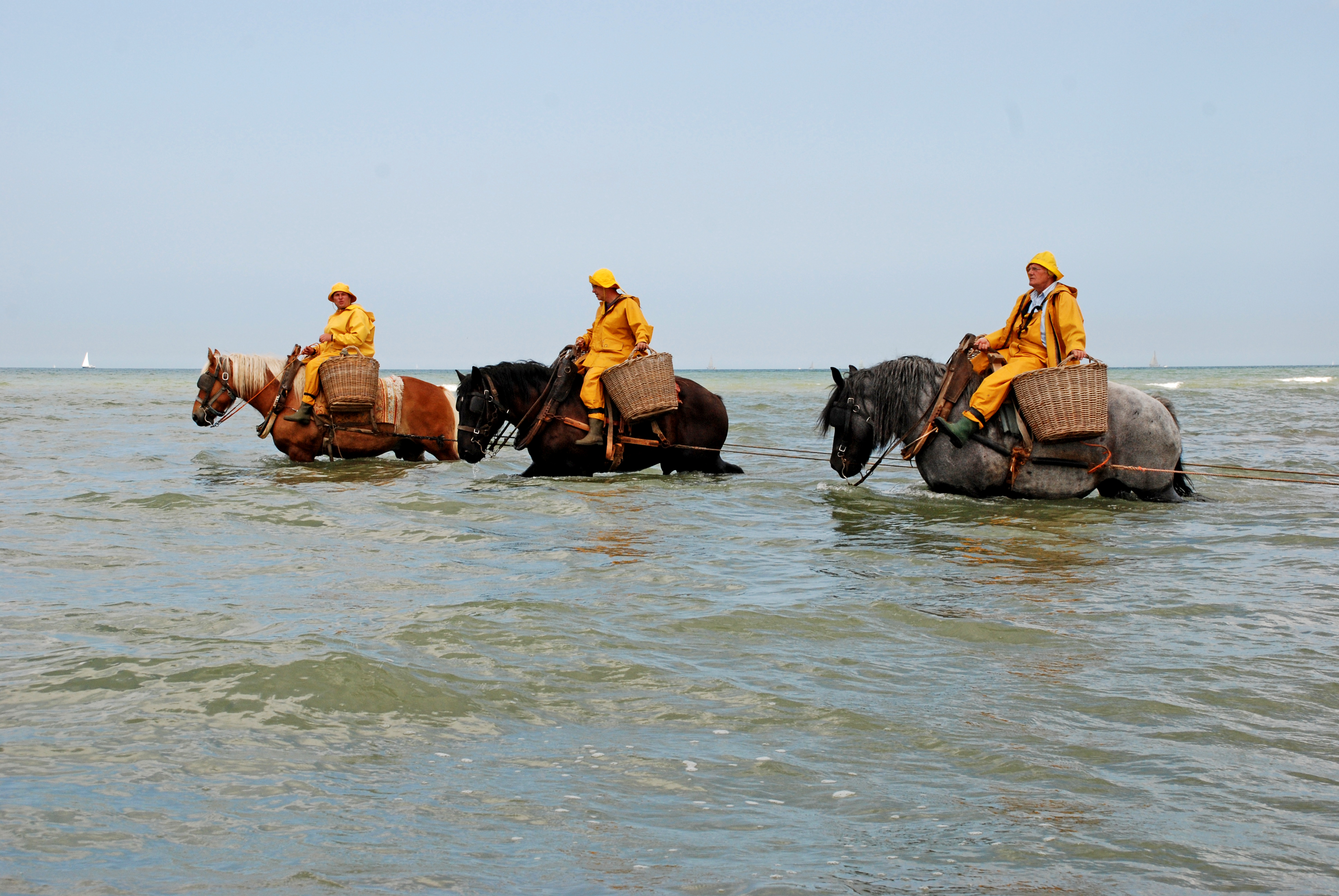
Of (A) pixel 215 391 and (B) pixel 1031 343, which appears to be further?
(A) pixel 215 391

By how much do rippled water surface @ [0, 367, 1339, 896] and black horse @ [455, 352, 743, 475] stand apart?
2.25 meters

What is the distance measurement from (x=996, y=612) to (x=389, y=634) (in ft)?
9.73

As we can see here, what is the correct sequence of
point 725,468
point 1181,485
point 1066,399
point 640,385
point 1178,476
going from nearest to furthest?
point 1066,399
point 1178,476
point 1181,485
point 640,385
point 725,468

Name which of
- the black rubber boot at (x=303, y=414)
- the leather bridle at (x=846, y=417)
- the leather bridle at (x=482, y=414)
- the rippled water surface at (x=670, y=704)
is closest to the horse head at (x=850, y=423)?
the leather bridle at (x=846, y=417)

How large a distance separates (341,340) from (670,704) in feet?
29.8

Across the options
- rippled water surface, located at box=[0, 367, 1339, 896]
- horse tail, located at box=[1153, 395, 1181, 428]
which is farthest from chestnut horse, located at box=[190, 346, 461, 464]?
horse tail, located at box=[1153, 395, 1181, 428]

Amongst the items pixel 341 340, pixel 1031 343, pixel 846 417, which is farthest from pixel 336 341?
pixel 1031 343

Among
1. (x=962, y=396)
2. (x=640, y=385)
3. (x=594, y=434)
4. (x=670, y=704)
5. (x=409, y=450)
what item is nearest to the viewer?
(x=670, y=704)

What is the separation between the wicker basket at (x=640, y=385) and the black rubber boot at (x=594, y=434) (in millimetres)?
246

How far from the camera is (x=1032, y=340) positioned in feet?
28.4

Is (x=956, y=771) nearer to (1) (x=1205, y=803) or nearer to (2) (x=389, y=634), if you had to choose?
(1) (x=1205, y=803)

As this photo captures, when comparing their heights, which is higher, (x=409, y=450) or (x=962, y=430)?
(x=962, y=430)

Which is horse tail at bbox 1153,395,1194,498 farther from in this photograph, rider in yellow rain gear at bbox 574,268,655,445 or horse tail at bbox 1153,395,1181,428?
rider in yellow rain gear at bbox 574,268,655,445

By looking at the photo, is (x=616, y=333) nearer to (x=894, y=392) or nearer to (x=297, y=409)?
(x=894, y=392)
